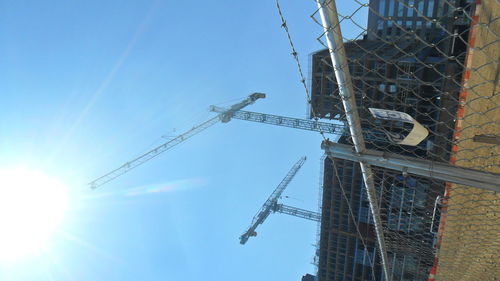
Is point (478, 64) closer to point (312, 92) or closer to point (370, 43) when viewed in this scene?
point (312, 92)

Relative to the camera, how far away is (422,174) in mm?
3057

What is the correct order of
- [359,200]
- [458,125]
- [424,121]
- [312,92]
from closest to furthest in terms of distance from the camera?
[458,125], [424,121], [312,92], [359,200]

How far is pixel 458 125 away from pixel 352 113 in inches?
50.9

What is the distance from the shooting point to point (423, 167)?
3.03m

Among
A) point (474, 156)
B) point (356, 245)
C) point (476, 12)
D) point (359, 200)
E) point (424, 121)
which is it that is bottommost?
point (356, 245)

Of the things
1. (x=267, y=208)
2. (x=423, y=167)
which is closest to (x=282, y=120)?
(x=267, y=208)

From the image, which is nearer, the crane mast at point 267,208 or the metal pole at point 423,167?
the metal pole at point 423,167

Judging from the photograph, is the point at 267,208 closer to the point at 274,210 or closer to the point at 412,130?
the point at 274,210

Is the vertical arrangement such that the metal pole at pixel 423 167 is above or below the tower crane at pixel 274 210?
above

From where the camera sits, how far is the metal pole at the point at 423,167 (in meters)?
2.70

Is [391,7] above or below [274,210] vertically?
above

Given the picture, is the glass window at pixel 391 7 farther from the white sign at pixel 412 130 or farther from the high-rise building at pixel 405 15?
the white sign at pixel 412 130

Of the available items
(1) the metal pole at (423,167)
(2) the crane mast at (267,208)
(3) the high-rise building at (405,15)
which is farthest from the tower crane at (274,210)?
(1) the metal pole at (423,167)

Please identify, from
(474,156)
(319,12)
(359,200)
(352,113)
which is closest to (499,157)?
(474,156)
